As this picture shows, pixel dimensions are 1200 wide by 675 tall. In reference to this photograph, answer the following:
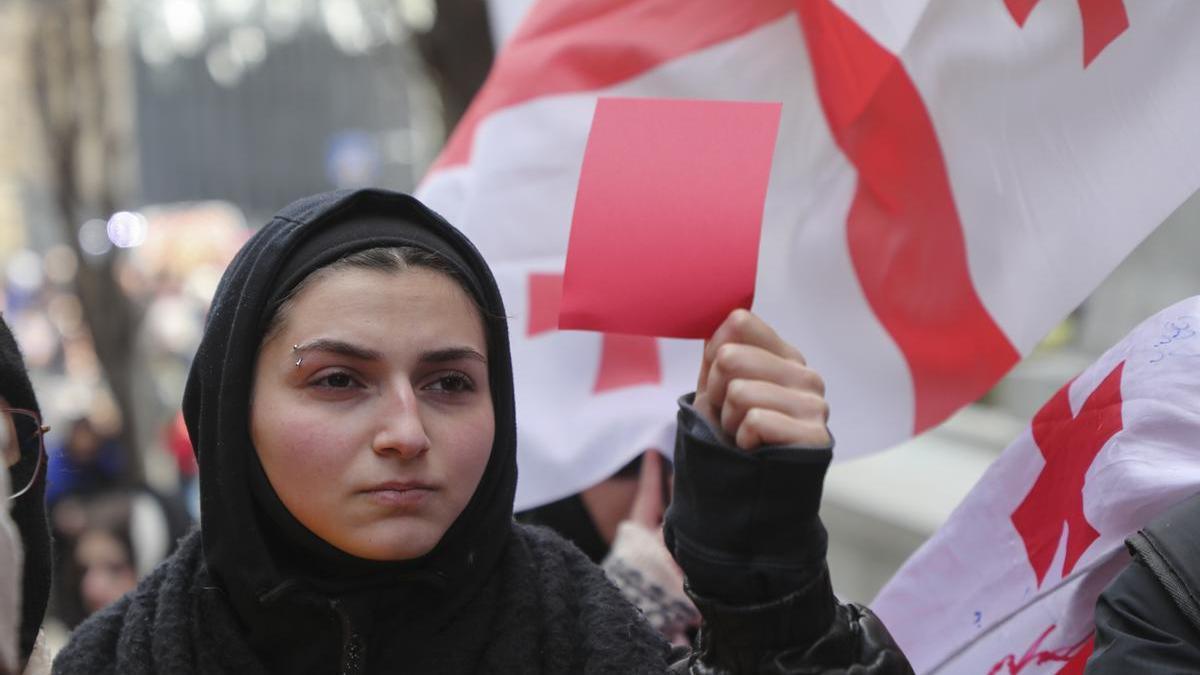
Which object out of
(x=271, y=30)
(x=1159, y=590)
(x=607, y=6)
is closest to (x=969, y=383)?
(x=1159, y=590)

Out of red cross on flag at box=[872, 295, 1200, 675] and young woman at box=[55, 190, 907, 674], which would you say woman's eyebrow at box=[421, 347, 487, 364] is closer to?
young woman at box=[55, 190, 907, 674]

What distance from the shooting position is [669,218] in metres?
1.73

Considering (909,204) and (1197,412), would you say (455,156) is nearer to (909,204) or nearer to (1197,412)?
(909,204)

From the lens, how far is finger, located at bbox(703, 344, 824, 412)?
1599mm

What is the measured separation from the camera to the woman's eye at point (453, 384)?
182cm

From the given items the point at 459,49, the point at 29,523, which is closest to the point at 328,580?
the point at 29,523

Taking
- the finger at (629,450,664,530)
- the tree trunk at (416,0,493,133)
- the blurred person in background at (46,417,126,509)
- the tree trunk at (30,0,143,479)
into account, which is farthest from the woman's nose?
the tree trunk at (30,0,143,479)

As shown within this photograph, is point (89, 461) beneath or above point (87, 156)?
beneath

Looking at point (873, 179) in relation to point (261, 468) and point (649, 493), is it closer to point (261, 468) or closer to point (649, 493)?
point (649, 493)

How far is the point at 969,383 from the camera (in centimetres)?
257

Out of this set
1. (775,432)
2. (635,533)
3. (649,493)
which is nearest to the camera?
(775,432)

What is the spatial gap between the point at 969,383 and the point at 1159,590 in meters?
0.83

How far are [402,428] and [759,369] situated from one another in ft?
1.34

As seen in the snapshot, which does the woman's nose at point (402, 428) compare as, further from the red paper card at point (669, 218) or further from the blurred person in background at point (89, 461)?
the blurred person in background at point (89, 461)
